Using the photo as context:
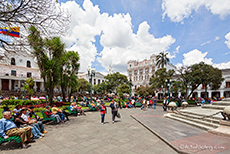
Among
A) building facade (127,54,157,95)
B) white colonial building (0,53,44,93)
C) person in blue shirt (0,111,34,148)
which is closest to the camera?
person in blue shirt (0,111,34,148)

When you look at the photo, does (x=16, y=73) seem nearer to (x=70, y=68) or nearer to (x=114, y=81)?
(x=70, y=68)

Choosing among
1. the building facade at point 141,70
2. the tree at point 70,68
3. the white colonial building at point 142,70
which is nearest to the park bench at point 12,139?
the tree at point 70,68

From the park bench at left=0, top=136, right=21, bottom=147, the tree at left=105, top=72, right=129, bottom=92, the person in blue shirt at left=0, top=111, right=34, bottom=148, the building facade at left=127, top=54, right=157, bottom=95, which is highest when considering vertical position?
the building facade at left=127, top=54, right=157, bottom=95

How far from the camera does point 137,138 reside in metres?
4.95

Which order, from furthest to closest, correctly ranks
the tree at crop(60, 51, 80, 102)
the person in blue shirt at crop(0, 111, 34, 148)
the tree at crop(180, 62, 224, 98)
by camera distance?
the tree at crop(180, 62, 224, 98)
the tree at crop(60, 51, 80, 102)
the person in blue shirt at crop(0, 111, 34, 148)

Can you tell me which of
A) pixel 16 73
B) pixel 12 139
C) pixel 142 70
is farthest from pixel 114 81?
pixel 12 139

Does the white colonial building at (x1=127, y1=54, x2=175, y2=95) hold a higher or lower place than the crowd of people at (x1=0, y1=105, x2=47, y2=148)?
higher

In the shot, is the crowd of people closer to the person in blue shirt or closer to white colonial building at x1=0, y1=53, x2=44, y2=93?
the person in blue shirt

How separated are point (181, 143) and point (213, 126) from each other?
10.4ft

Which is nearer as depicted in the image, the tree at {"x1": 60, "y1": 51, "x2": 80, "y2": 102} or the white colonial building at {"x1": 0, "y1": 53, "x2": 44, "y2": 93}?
the tree at {"x1": 60, "y1": 51, "x2": 80, "y2": 102}

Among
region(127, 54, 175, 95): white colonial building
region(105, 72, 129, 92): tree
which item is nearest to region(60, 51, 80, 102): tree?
region(105, 72, 129, 92): tree

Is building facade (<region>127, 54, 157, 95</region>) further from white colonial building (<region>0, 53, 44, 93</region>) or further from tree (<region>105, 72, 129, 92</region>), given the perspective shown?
white colonial building (<region>0, 53, 44, 93</region>)

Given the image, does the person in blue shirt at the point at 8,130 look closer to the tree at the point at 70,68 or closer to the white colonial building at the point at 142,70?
the tree at the point at 70,68

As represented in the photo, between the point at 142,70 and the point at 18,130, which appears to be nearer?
the point at 18,130
